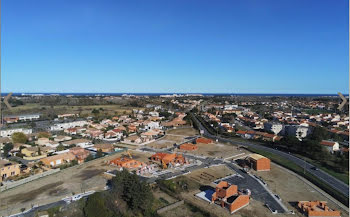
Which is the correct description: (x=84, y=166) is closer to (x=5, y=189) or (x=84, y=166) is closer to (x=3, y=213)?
(x=5, y=189)

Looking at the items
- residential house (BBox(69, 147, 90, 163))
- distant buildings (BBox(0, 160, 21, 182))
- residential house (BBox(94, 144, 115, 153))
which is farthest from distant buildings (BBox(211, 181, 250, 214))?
distant buildings (BBox(0, 160, 21, 182))

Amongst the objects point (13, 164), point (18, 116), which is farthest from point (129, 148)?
point (18, 116)

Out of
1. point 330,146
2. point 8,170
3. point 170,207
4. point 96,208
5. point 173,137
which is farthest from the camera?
point 173,137

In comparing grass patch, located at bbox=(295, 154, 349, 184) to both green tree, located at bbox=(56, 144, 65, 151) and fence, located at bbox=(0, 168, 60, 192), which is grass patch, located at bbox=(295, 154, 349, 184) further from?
green tree, located at bbox=(56, 144, 65, 151)

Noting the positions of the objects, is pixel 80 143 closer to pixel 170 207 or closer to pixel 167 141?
pixel 167 141

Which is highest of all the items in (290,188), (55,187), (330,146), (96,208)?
(330,146)

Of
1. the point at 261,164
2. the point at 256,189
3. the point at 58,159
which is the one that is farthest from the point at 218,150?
the point at 58,159
